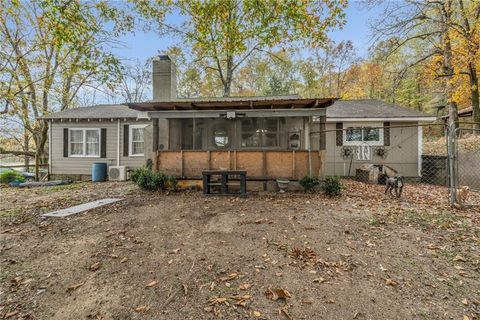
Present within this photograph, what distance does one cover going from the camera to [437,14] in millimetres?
11406

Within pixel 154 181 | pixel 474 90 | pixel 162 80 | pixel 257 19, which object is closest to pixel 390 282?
pixel 154 181

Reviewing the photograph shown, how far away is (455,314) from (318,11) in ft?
34.9

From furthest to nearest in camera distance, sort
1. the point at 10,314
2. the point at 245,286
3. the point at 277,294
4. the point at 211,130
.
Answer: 1. the point at 211,130
2. the point at 245,286
3. the point at 277,294
4. the point at 10,314

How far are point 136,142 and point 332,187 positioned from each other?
9.46m

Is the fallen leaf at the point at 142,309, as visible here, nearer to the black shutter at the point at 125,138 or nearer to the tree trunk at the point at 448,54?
the black shutter at the point at 125,138

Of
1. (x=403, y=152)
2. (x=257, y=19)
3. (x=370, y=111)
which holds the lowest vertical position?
(x=403, y=152)

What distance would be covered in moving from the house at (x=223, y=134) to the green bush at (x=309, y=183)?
0.32 metres

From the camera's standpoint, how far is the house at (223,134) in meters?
7.45

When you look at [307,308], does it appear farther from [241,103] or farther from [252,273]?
[241,103]

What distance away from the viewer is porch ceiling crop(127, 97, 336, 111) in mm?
Result: 7027

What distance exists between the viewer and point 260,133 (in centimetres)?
984

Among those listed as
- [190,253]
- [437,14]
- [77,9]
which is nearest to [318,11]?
[437,14]

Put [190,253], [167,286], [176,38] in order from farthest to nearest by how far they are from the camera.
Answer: [176,38], [190,253], [167,286]

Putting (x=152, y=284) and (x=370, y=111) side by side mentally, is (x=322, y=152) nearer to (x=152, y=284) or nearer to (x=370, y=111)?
(x=370, y=111)
